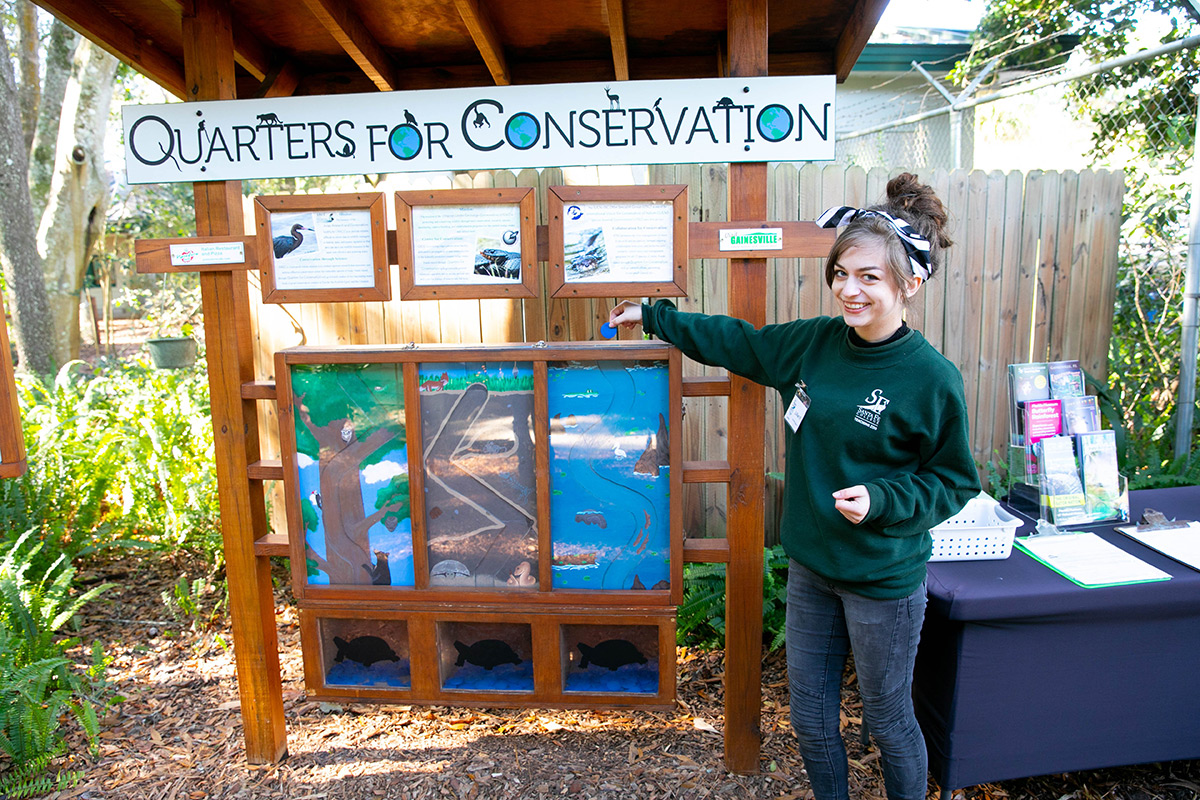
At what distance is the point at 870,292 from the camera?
6.09 ft

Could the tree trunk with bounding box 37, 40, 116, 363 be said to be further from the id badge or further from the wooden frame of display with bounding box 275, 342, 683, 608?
the id badge

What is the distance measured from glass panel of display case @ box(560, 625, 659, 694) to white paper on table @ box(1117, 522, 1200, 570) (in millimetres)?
1805

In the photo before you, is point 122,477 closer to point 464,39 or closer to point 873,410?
point 464,39

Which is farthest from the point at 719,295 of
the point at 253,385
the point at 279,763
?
the point at 279,763

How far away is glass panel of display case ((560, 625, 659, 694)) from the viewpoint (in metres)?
2.61

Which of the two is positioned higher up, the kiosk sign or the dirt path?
the kiosk sign

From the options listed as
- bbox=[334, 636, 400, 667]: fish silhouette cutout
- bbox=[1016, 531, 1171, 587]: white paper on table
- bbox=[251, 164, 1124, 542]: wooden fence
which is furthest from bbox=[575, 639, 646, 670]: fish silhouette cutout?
bbox=[1016, 531, 1171, 587]: white paper on table

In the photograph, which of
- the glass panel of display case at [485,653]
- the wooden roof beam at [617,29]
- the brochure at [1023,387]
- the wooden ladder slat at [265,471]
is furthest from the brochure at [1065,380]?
the wooden ladder slat at [265,471]

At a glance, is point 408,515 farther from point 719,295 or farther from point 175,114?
point 719,295

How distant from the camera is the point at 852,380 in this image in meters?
1.96

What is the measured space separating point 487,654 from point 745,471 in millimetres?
1176

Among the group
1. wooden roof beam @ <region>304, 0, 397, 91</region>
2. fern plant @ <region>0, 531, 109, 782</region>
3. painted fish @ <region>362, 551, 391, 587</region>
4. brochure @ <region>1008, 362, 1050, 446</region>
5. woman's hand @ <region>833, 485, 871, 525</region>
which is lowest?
fern plant @ <region>0, 531, 109, 782</region>

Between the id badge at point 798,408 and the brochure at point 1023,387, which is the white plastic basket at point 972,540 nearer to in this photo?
the brochure at point 1023,387

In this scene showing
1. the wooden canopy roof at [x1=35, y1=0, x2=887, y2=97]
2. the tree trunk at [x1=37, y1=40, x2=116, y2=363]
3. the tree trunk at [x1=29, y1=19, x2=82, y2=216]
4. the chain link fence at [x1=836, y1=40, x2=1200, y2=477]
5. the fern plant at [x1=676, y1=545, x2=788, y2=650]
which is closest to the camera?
the wooden canopy roof at [x1=35, y1=0, x2=887, y2=97]
